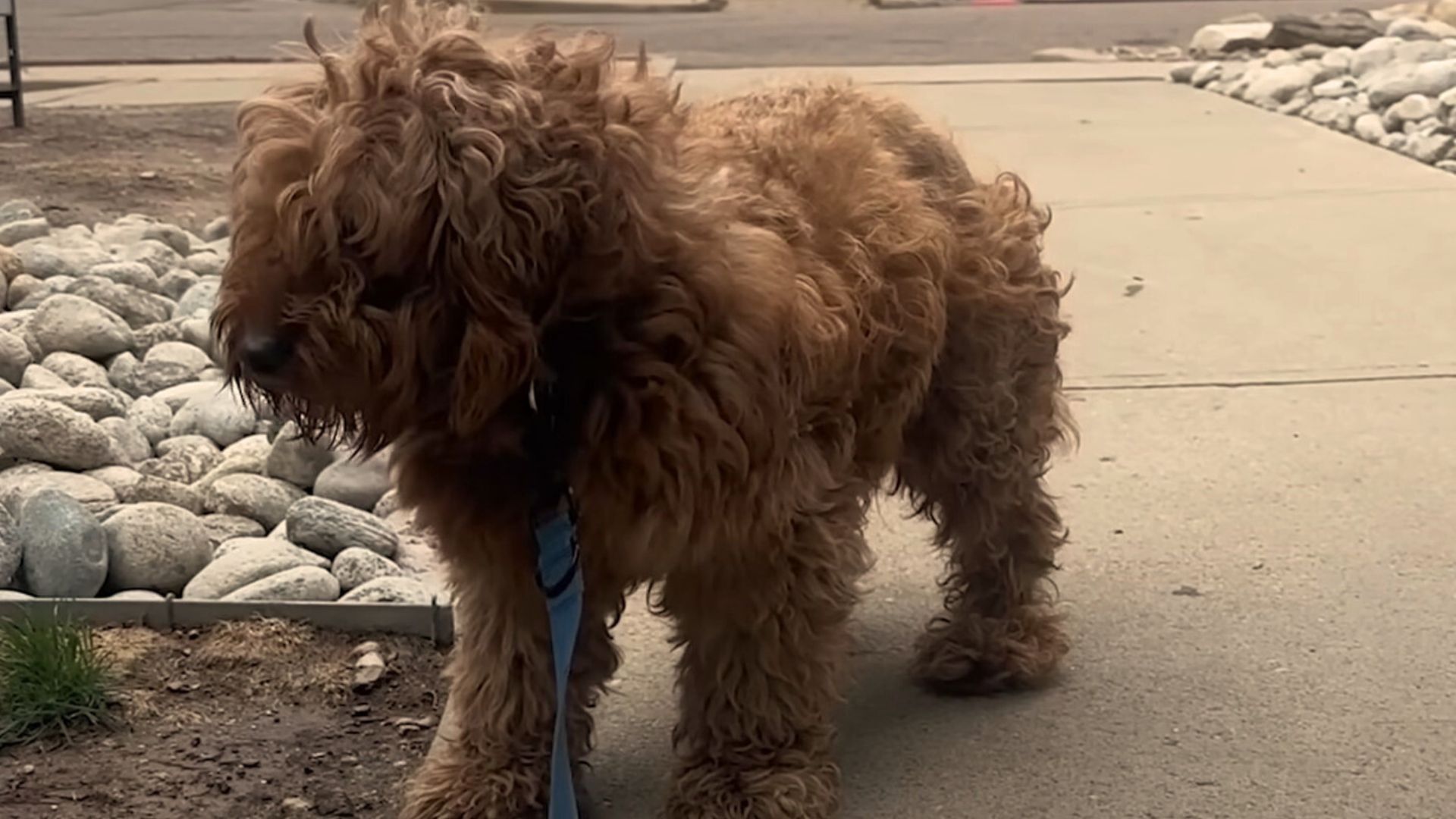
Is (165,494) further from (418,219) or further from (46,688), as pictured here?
(418,219)

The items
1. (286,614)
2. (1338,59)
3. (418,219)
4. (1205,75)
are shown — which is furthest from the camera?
(1205,75)

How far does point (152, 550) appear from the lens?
14.8 ft

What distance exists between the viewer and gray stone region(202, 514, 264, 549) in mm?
4820

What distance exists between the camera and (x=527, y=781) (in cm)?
342

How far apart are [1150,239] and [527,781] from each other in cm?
561

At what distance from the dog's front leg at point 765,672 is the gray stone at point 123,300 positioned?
12.7 feet

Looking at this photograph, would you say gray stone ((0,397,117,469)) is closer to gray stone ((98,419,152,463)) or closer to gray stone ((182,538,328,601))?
gray stone ((98,419,152,463))

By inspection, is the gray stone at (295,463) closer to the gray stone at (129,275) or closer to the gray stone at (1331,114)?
the gray stone at (129,275)

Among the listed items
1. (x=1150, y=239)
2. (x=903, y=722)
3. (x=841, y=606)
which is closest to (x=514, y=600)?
(x=841, y=606)

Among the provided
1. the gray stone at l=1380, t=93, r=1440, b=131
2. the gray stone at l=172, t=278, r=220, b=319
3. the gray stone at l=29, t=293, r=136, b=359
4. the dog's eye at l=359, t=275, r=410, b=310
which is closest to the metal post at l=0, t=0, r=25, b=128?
the gray stone at l=172, t=278, r=220, b=319

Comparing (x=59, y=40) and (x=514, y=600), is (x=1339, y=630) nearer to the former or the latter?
(x=514, y=600)

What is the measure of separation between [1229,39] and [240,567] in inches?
515

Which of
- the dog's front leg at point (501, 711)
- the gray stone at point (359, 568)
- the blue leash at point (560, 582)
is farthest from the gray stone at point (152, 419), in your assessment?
the blue leash at point (560, 582)

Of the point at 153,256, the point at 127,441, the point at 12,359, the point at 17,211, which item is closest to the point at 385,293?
the point at 127,441
